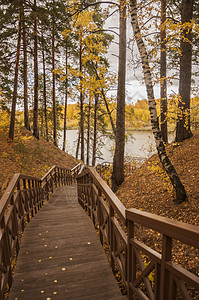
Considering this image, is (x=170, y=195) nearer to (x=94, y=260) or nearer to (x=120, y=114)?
(x=94, y=260)

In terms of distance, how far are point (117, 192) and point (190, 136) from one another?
376 centimetres

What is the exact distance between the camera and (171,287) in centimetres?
157

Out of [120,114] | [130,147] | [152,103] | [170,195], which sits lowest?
[170,195]

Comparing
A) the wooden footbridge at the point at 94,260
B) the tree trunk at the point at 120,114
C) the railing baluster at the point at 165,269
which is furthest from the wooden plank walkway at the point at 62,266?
the tree trunk at the point at 120,114

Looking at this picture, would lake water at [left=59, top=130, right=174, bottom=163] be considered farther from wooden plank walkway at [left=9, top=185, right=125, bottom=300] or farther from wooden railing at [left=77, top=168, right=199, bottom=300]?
wooden railing at [left=77, top=168, right=199, bottom=300]

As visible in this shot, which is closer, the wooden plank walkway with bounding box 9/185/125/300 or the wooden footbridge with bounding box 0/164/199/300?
the wooden footbridge with bounding box 0/164/199/300

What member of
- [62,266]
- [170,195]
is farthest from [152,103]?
[62,266]

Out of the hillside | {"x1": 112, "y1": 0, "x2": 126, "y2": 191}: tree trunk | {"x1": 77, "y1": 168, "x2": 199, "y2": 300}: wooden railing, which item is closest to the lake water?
{"x1": 112, "y1": 0, "x2": 126, "y2": 191}: tree trunk

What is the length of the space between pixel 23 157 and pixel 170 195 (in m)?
9.03

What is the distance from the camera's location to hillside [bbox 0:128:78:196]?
10248 millimetres

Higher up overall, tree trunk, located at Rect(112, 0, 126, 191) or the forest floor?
Result: tree trunk, located at Rect(112, 0, 126, 191)

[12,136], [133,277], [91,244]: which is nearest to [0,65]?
[12,136]

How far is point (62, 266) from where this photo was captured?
292 cm

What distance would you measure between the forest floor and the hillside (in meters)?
5.32
